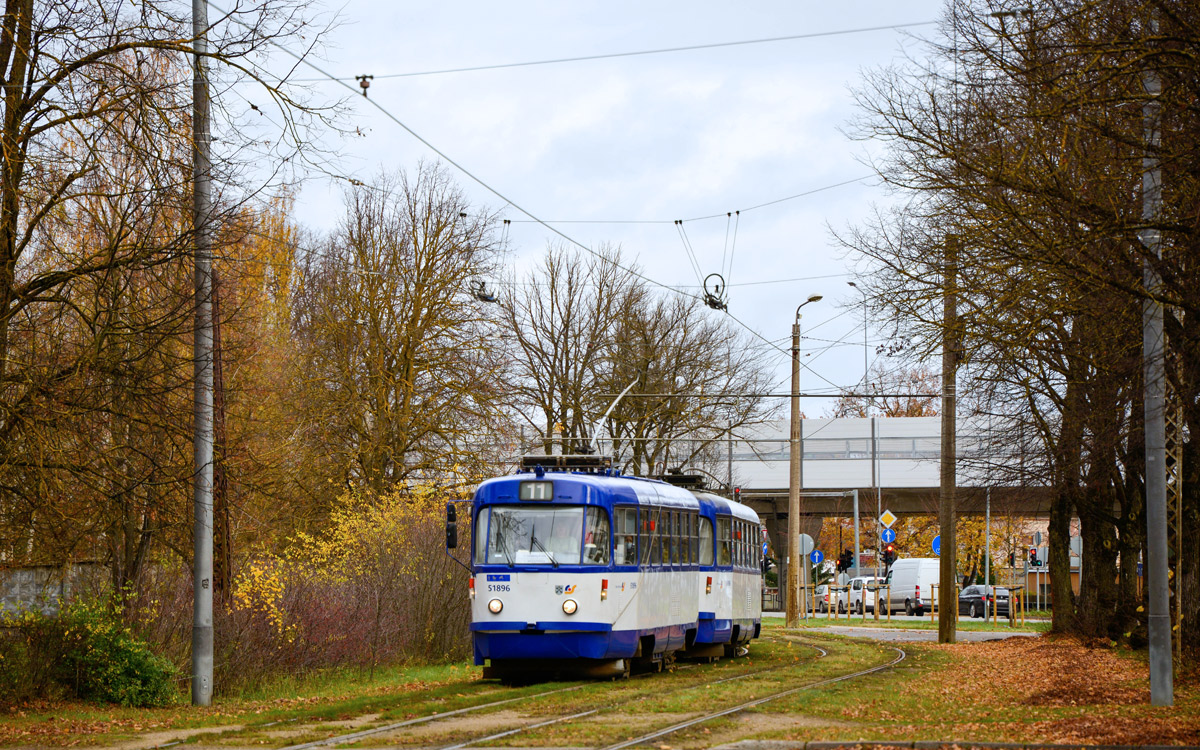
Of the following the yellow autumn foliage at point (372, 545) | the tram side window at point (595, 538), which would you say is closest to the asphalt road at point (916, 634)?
the yellow autumn foliage at point (372, 545)

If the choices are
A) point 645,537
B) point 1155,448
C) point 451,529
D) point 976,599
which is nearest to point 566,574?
point 451,529

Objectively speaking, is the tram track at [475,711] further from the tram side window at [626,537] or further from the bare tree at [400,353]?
the bare tree at [400,353]

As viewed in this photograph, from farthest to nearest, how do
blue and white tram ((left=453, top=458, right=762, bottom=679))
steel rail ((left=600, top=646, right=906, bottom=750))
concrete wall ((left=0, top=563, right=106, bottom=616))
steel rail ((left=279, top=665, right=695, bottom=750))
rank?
blue and white tram ((left=453, top=458, right=762, bottom=679)) → concrete wall ((left=0, top=563, right=106, bottom=616)) → steel rail ((left=600, top=646, right=906, bottom=750)) → steel rail ((left=279, top=665, right=695, bottom=750))

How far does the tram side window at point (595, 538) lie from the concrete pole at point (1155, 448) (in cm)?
739

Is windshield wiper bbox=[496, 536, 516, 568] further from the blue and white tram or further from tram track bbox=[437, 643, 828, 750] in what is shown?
tram track bbox=[437, 643, 828, 750]

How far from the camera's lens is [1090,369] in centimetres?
2522

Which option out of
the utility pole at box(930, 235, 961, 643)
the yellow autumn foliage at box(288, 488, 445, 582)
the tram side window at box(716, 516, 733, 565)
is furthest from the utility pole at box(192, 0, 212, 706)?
the utility pole at box(930, 235, 961, 643)

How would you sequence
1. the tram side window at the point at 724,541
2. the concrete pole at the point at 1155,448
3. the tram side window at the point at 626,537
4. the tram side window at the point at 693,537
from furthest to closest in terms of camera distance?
the tram side window at the point at 724,541
the tram side window at the point at 693,537
the tram side window at the point at 626,537
the concrete pole at the point at 1155,448

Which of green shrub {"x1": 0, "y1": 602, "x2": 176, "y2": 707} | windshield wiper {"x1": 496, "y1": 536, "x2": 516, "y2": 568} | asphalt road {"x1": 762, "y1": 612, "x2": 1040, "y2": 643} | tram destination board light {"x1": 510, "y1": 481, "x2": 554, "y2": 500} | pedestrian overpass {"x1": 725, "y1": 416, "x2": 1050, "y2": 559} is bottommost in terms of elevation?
asphalt road {"x1": 762, "y1": 612, "x2": 1040, "y2": 643}

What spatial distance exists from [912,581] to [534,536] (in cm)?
4614

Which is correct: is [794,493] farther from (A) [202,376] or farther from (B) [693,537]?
(A) [202,376]

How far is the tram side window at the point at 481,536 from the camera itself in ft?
65.4

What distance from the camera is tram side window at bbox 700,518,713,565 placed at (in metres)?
24.9

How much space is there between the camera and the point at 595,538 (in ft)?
65.2
